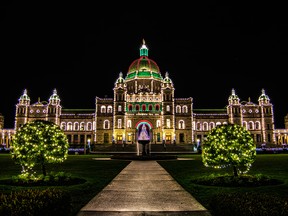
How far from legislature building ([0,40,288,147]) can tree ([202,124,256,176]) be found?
58720mm

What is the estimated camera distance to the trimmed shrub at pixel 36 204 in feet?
19.7

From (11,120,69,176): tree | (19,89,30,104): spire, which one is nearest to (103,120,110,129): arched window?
(19,89,30,104): spire

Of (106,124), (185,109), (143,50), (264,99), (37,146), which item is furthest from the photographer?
(143,50)

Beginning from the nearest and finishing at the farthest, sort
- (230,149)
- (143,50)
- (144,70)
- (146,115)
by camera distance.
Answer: (230,149) → (146,115) → (144,70) → (143,50)

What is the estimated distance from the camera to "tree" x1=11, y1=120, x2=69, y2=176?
13.9 m

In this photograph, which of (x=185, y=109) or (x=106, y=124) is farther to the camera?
(x=185, y=109)

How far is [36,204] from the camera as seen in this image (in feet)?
20.7

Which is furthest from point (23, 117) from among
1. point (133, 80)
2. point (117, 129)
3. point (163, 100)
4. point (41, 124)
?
point (41, 124)

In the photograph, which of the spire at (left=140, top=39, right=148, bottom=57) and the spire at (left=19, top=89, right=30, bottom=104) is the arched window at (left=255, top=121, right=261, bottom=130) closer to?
the spire at (left=140, top=39, right=148, bottom=57)

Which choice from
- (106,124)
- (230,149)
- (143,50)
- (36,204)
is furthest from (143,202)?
(143,50)

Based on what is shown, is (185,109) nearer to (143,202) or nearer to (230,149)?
(230,149)

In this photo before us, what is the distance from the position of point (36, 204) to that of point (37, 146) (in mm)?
8227

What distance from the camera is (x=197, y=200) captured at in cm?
984

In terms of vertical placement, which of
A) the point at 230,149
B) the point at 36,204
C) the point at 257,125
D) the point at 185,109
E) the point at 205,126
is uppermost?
the point at 185,109
